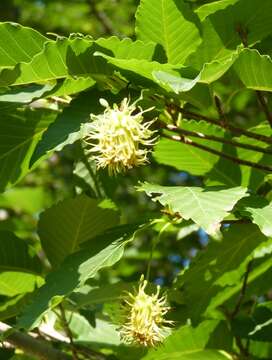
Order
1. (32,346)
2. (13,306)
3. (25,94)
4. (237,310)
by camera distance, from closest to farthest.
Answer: (25,94), (32,346), (13,306), (237,310)

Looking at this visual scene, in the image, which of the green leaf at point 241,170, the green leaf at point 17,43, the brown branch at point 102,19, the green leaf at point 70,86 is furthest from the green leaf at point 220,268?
the brown branch at point 102,19

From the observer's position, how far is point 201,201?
1.40 meters

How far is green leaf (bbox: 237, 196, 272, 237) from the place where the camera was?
4.60 feet

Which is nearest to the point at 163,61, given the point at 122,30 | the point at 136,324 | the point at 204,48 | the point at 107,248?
the point at 204,48

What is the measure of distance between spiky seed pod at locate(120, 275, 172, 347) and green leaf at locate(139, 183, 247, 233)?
0.75 ft

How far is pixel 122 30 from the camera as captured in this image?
14.3 feet

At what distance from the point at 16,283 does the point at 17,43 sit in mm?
701

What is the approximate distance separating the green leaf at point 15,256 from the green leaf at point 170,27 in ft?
2.09

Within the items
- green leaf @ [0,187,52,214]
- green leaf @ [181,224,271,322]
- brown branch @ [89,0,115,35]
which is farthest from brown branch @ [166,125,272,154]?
brown branch @ [89,0,115,35]

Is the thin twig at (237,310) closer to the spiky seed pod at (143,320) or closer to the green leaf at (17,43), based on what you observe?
the spiky seed pod at (143,320)

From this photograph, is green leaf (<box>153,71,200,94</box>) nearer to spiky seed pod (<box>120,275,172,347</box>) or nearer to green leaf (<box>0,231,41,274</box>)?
spiky seed pod (<box>120,275,172,347</box>)

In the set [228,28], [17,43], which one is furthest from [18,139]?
[228,28]

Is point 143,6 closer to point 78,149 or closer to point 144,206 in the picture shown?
point 78,149

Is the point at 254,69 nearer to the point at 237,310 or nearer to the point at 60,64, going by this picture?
the point at 60,64
